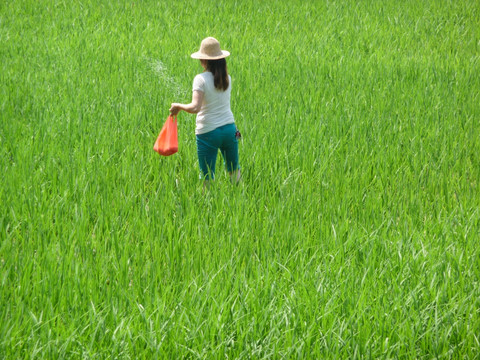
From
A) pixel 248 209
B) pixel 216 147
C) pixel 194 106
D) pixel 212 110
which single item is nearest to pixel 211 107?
pixel 212 110

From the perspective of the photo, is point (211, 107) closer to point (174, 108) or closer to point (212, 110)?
point (212, 110)

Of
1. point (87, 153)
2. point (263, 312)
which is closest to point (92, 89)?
point (87, 153)

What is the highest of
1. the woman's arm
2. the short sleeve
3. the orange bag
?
the short sleeve

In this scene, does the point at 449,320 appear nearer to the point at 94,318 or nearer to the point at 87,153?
the point at 94,318

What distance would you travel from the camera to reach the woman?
12.3ft

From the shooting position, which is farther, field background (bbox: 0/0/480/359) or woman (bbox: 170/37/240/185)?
woman (bbox: 170/37/240/185)

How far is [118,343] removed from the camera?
227 centimetres

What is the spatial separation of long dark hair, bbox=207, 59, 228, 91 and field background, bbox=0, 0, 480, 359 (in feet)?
1.94

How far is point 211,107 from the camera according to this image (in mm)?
3850

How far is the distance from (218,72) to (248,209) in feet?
2.77

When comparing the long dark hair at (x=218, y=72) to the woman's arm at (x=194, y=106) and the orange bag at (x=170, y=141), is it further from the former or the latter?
the orange bag at (x=170, y=141)

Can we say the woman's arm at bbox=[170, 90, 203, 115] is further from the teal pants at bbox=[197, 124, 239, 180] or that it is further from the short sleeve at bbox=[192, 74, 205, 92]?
the teal pants at bbox=[197, 124, 239, 180]

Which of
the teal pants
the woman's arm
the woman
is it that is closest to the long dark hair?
the woman

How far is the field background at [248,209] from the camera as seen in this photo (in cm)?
241
